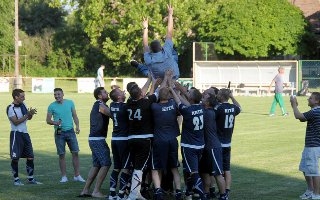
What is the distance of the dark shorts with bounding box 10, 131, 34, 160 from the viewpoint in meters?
15.2

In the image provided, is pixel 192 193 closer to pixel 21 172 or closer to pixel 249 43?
pixel 21 172

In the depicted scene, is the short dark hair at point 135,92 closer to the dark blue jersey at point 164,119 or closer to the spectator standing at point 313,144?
the dark blue jersey at point 164,119

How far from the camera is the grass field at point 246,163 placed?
14.0 m

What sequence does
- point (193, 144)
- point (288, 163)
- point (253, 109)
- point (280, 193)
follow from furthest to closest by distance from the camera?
point (253, 109) < point (288, 163) < point (280, 193) < point (193, 144)

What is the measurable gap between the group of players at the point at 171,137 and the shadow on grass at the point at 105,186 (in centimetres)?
89

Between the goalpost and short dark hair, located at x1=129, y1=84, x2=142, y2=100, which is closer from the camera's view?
short dark hair, located at x1=129, y1=84, x2=142, y2=100

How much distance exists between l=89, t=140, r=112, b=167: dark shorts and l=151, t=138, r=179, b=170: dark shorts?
3.98 feet

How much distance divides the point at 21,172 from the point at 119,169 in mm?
4266

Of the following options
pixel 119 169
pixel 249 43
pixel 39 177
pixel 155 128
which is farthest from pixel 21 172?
pixel 249 43

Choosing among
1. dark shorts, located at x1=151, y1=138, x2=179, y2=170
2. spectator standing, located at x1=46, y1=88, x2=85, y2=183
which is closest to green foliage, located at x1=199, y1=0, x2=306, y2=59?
spectator standing, located at x1=46, y1=88, x2=85, y2=183

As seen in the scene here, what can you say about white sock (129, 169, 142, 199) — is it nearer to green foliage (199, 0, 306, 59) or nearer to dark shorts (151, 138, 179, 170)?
dark shorts (151, 138, 179, 170)

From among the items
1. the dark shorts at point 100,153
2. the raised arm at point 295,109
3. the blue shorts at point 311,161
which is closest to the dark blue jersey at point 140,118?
the dark shorts at point 100,153

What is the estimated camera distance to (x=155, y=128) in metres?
12.6

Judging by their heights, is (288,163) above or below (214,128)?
below
